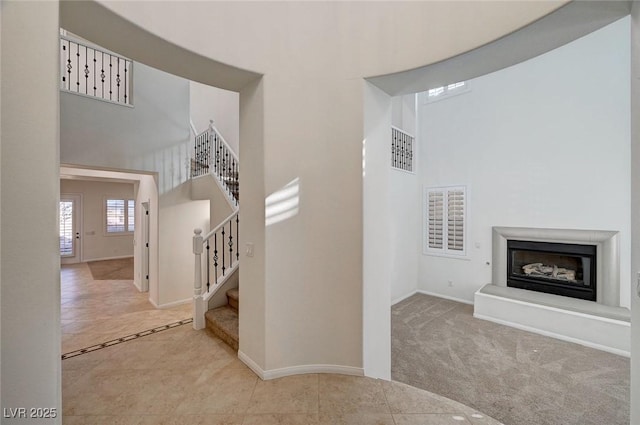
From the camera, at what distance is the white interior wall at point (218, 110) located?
7.18 metres

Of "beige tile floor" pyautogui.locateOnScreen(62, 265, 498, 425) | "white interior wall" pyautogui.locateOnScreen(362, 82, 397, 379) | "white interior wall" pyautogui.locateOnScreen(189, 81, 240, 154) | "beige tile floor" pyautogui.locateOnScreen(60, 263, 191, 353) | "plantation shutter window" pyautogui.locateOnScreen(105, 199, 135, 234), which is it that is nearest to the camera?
"beige tile floor" pyautogui.locateOnScreen(62, 265, 498, 425)

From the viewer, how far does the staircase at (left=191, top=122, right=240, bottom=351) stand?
141 inches

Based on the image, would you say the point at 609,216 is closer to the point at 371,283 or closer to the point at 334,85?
the point at 371,283

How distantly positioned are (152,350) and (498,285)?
5854 millimetres

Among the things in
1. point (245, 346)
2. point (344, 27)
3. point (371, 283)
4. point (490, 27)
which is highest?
point (344, 27)

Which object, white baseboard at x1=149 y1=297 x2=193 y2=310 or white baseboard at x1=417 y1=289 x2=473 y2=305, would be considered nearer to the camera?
white baseboard at x1=149 y1=297 x2=193 y2=310

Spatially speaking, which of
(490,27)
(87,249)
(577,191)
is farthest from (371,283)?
(87,249)

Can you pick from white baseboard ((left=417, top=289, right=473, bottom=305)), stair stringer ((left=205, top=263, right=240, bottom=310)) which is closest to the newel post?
stair stringer ((left=205, top=263, right=240, bottom=310))

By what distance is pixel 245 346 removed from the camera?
108 inches

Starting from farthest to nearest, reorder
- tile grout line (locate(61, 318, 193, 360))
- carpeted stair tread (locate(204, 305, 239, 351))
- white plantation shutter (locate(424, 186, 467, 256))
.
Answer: white plantation shutter (locate(424, 186, 467, 256)), carpeted stair tread (locate(204, 305, 239, 351)), tile grout line (locate(61, 318, 193, 360))

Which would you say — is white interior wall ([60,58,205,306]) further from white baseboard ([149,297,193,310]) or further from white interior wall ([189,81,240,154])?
white interior wall ([189,81,240,154])

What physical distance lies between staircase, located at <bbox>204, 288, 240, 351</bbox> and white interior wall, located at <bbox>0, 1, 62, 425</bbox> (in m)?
1.64

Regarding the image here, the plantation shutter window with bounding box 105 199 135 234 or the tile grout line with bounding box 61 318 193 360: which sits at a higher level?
the plantation shutter window with bounding box 105 199 135 234

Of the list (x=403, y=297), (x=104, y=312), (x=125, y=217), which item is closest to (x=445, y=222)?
(x=403, y=297)
